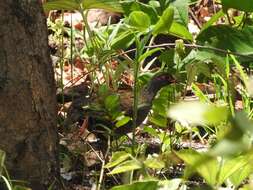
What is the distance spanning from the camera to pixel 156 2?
2426 mm

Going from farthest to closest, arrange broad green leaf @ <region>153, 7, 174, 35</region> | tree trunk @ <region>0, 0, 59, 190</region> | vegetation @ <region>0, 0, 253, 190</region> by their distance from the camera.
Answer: vegetation @ <region>0, 0, 253, 190</region> < broad green leaf @ <region>153, 7, 174, 35</region> < tree trunk @ <region>0, 0, 59, 190</region>

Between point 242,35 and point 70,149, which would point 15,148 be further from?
point 242,35

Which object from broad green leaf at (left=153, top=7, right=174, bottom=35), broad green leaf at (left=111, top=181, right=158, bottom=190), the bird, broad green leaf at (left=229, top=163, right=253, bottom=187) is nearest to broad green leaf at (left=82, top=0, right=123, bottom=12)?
the bird

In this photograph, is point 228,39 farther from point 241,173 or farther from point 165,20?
point 241,173

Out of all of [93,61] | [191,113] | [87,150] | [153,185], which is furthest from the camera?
[93,61]

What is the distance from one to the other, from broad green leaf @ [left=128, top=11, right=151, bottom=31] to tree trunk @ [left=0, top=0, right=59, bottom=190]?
1.32ft

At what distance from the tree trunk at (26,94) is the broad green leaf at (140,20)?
402mm

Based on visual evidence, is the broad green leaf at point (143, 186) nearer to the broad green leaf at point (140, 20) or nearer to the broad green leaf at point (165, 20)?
the broad green leaf at point (165, 20)

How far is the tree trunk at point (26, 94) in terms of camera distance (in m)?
1.33

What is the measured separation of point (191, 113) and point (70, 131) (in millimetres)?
1961

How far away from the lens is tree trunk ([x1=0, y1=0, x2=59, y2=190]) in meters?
1.33

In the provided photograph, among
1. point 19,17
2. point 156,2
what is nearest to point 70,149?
point 19,17

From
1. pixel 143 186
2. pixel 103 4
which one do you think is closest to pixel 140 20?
pixel 103 4

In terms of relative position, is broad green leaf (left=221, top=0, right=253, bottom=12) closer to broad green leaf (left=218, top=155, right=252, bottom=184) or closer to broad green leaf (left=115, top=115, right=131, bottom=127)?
broad green leaf (left=115, top=115, right=131, bottom=127)
